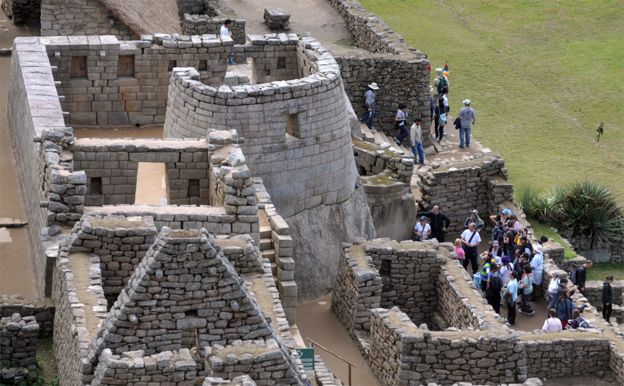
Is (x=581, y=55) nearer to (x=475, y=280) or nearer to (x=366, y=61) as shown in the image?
(x=366, y=61)

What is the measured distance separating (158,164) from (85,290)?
10700mm

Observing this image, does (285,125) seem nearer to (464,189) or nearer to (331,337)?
(331,337)

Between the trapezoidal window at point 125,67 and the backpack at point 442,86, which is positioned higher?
the trapezoidal window at point 125,67

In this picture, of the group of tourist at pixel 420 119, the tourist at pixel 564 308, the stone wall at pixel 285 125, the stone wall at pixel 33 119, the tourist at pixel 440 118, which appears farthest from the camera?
the tourist at pixel 440 118

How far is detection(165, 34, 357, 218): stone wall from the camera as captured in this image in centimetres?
4528

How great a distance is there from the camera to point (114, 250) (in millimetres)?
36312

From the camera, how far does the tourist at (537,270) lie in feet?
161

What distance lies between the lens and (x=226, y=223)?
39594mm

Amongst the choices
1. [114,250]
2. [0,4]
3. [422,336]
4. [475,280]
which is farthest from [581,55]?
[114,250]

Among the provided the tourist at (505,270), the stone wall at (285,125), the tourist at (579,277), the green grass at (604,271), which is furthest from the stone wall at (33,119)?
the green grass at (604,271)

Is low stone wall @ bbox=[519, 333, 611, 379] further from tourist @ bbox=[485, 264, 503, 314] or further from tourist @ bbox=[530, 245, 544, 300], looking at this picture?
tourist @ bbox=[530, 245, 544, 300]

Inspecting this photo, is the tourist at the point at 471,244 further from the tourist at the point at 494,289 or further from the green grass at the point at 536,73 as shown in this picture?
the green grass at the point at 536,73

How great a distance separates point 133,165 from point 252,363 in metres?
9.51

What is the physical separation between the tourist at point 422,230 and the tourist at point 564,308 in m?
4.03
